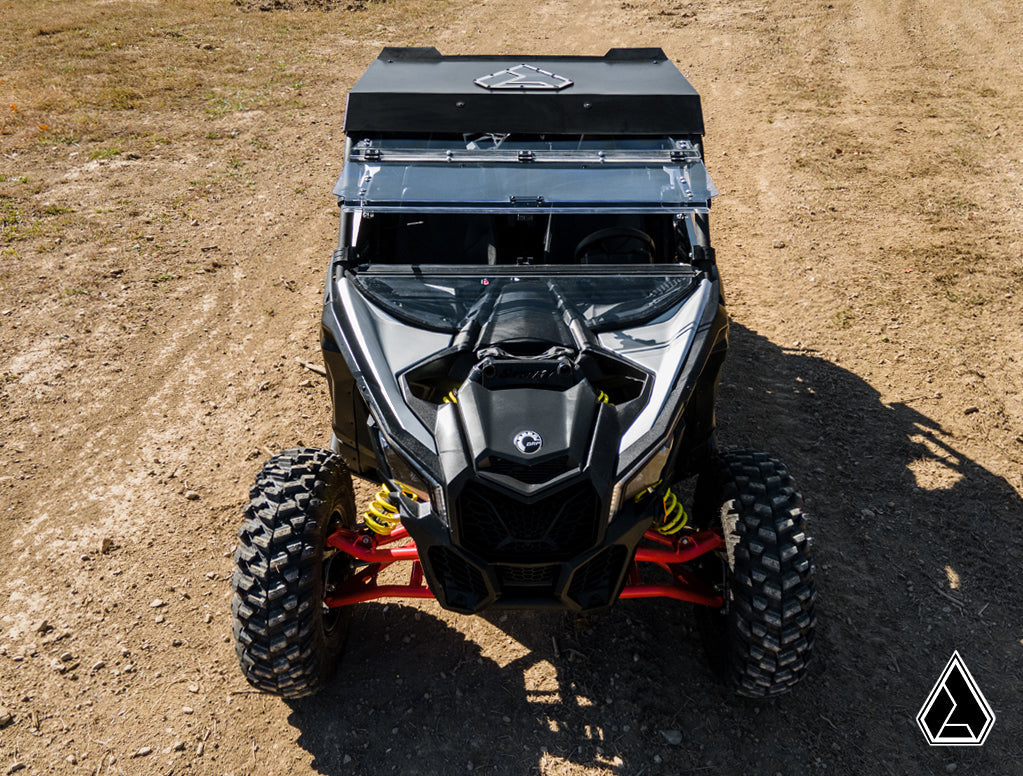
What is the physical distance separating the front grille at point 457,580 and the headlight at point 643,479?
0.64 metres

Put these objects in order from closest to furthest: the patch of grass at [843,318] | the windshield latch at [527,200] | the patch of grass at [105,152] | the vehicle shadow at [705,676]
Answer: the vehicle shadow at [705,676], the windshield latch at [527,200], the patch of grass at [843,318], the patch of grass at [105,152]

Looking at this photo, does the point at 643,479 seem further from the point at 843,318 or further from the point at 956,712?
the point at 843,318

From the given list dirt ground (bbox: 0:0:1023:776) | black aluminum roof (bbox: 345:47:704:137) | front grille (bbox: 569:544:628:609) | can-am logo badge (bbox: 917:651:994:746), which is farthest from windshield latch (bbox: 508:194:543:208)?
can-am logo badge (bbox: 917:651:994:746)

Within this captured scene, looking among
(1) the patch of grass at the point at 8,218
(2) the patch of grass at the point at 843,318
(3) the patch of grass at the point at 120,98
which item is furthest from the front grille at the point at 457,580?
(3) the patch of grass at the point at 120,98

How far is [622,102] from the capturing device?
479cm

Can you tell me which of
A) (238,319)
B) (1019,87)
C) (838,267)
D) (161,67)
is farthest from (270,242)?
(1019,87)

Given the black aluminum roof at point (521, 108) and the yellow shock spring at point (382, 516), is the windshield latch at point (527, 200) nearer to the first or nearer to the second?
the black aluminum roof at point (521, 108)

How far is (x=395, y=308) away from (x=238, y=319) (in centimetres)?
369

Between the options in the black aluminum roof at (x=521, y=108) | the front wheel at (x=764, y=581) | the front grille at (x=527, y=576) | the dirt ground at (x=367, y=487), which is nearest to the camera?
the front grille at (x=527, y=576)

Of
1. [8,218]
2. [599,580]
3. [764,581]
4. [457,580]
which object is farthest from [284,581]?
[8,218]

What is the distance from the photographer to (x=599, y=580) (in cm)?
324

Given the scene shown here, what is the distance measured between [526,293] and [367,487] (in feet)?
6.60

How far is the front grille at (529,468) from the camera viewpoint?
9.90 feet

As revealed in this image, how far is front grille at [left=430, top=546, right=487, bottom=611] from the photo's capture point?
10.5 ft
